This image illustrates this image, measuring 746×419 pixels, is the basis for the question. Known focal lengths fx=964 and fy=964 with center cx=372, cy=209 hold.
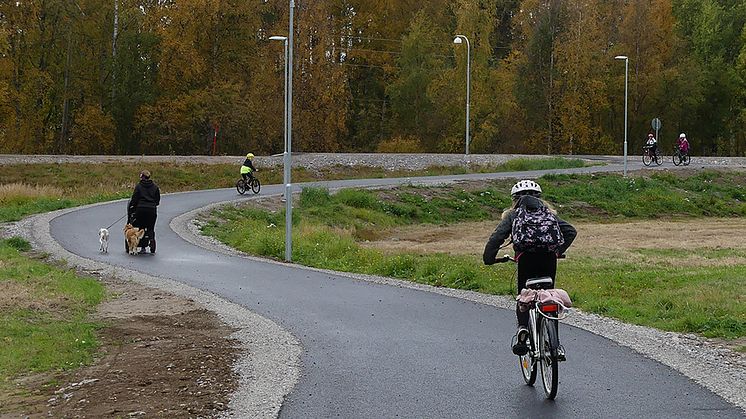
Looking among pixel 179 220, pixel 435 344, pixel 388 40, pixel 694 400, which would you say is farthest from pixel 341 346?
pixel 388 40

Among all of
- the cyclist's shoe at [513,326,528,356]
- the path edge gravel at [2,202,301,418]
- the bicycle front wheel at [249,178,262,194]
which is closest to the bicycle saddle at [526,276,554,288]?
the cyclist's shoe at [513,326,528,356]

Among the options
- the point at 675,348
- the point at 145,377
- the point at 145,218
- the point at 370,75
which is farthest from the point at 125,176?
the point at 675,348

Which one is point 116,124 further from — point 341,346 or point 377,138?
point 341,346

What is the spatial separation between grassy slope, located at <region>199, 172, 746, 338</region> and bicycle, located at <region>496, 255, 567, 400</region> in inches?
120

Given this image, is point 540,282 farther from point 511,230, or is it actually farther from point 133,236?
point 133,236

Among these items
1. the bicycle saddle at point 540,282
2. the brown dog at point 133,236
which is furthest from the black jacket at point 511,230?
the brown dog at point 133,236

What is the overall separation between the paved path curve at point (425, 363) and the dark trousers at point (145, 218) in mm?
4606

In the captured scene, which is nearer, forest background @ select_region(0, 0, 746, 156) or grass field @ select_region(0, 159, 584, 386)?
grass field @ select_region(0, 159, 584, 386)

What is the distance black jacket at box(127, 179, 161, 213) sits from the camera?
23.6m

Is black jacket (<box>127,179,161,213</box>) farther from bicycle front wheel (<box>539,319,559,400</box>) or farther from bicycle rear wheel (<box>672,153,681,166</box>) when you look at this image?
bicycle rear wheel (<box>672,153,681,166</box>)

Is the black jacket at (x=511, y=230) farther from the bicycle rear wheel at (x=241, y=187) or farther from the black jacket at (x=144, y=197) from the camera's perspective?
the bicycle rear wheel at (x=241, y=187)

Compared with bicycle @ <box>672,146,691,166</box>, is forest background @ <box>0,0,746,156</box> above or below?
above

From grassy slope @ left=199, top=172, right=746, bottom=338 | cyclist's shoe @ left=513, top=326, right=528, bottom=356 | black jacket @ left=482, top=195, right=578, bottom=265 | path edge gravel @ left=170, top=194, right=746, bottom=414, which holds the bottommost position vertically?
grassy slope @ left=199, top=172, right=746, bottom=338

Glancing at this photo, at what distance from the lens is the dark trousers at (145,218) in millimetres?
23359
